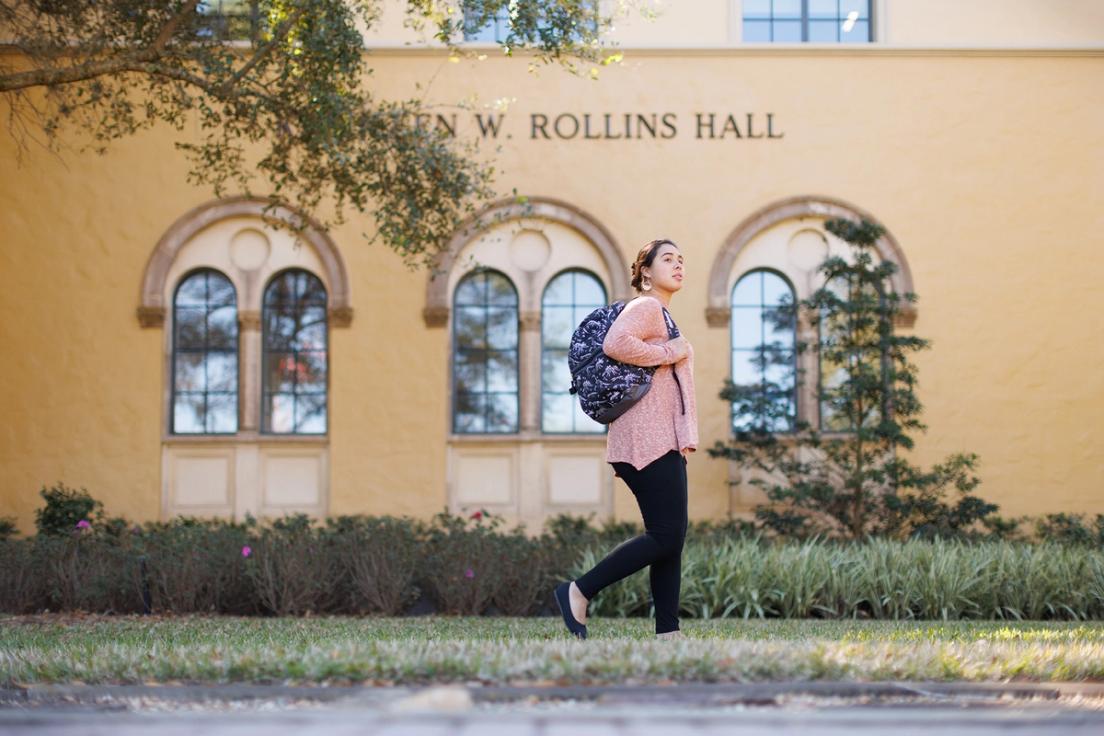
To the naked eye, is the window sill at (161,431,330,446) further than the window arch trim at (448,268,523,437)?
No

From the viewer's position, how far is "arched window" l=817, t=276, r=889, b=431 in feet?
43.8

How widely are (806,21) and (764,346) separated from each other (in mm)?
4196

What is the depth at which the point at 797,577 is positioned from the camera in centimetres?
1006

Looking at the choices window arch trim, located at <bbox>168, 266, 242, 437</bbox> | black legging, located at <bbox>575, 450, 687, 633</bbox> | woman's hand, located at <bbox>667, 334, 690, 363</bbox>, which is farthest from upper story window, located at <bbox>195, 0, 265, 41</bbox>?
black legging, located at <bbox>575, 450, 687, 633</bbox>

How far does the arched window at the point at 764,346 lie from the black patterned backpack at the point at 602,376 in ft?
26.6

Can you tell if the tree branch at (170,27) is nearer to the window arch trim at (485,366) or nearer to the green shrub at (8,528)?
the window arch trim at (485,366)

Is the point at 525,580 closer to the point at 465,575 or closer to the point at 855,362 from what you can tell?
the point at 465,575

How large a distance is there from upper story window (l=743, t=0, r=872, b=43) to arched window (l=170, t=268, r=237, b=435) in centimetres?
→ 715

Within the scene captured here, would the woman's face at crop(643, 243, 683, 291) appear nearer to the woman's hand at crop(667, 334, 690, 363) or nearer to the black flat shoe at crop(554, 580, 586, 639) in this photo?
the woman's hand at crop(667, 334, 690, 363)

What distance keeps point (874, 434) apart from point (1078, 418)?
3.33 metres

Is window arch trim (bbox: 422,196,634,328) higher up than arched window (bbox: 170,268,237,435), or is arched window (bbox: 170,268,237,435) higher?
window arch trim (bbox: 422,196,634,328)

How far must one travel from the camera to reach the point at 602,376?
5.88 metres

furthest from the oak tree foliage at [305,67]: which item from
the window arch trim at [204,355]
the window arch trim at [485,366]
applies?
the window arch trim at [204,355]

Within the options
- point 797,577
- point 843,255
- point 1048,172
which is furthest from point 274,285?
point 1048,172
